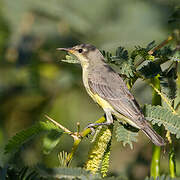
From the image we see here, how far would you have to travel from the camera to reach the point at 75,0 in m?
5.43

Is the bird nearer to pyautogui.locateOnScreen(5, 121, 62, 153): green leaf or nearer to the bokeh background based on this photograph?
the bokeh background

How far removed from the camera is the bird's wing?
3.67m

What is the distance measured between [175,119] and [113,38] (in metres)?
2.78

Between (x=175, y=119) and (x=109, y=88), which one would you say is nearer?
(x=175, y=119)

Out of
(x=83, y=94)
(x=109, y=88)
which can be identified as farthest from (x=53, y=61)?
(x=109, y=88)

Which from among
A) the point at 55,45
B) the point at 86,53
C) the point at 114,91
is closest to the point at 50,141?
the point at 114,91

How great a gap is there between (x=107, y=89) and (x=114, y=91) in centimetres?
16

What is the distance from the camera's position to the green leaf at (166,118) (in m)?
2.38

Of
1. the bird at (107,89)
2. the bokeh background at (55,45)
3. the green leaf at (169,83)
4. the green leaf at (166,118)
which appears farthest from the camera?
the bokeh background at (55,45)

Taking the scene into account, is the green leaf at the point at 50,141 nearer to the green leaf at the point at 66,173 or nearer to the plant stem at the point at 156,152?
the green leaf at the point at 66,173

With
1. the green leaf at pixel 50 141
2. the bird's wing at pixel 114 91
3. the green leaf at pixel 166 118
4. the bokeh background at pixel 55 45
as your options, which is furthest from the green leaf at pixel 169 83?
the bokeh background at pixel 55 45

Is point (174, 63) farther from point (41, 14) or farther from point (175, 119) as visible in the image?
point (41, 14)

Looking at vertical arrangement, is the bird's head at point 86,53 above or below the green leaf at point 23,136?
above

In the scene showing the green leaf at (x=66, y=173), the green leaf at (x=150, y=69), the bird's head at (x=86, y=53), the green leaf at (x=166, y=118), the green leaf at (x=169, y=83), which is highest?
the bird's head at (x=86, y=53)
